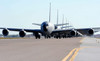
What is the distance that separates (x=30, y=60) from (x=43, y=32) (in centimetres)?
4555

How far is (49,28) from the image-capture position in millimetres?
55844

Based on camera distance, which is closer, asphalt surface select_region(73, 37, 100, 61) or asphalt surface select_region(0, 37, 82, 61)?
asphalt surface select_region(0, 37, 82, 61)

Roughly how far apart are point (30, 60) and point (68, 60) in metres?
1.78

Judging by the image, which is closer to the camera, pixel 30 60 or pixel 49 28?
pixel 30 60

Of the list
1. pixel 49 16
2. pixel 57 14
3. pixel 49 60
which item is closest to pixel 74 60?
pixel 49 60

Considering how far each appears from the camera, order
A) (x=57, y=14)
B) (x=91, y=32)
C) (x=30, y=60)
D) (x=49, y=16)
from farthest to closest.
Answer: (x=57, y=14) < (x=49, y=16) < (x=91, y=32) < (x=30, y=60)

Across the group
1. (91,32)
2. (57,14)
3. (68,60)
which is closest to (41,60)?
(68,60)

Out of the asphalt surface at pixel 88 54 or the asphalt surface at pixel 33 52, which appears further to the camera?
the asphalt surface at pixel 88 54

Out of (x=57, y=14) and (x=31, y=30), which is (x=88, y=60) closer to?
(x=31, y=30)

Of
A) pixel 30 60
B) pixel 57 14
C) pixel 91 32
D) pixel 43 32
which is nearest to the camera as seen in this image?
pixel 30 60

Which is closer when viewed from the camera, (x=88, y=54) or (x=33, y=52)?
(x=88, y=54)

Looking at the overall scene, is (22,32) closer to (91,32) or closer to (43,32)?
(43,32)

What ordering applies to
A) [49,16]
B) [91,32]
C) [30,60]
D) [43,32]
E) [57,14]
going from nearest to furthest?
[30,60], [91,32], [43,32], [49,16], [57,14]

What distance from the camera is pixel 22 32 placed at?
175 feet
